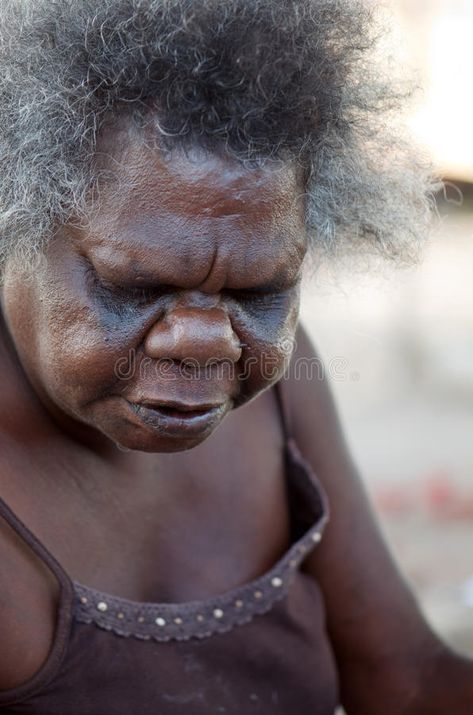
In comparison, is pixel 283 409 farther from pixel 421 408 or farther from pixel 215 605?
pixel 421 408

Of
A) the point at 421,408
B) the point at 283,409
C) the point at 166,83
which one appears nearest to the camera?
the point at 166,83

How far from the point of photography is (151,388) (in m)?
1.56

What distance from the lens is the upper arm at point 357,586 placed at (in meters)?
2.12

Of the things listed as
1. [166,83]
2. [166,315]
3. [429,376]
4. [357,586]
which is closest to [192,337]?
[166,315]

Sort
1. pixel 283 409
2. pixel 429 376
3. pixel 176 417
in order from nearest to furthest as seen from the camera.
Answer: pixel 176 417 < pixel 283 409 < pixel 429 376

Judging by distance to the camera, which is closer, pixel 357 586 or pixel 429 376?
pixel 357 586

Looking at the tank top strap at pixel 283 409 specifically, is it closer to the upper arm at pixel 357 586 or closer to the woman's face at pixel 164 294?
the upper arm at pixel 357 586

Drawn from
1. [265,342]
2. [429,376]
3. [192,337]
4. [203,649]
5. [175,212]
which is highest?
Result: [175,212]

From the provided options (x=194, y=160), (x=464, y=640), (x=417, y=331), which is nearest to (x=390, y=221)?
(x=194, y=160)

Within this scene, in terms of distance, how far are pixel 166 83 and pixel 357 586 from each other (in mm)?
1086

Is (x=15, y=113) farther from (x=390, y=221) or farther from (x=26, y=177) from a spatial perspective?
(x=390, y=221)

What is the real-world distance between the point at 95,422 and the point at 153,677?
1.34 feet

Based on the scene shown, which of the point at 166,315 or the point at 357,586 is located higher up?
the point at 166,315

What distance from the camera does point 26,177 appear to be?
155 cm
